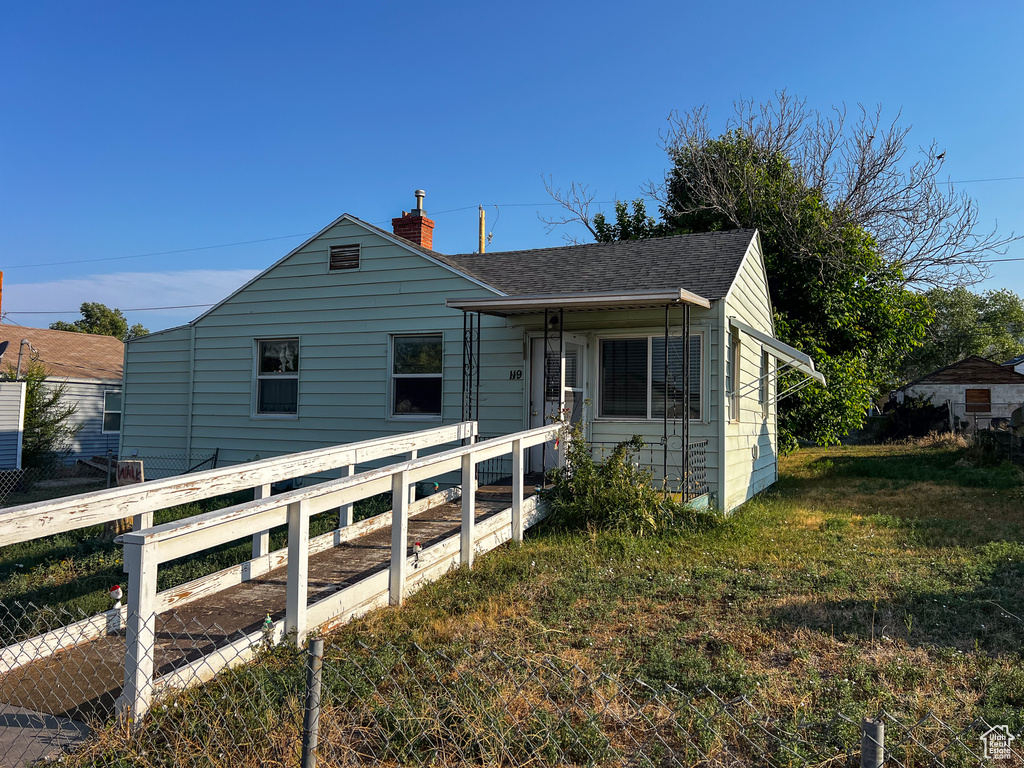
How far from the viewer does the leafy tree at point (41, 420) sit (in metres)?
19.6

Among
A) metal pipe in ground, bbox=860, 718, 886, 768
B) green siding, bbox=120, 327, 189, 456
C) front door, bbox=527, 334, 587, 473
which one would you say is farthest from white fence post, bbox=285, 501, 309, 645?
green siding, bbox=120, 327, 189, 456

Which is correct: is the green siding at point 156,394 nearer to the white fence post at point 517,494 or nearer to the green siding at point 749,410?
the white fence post at point 517,494

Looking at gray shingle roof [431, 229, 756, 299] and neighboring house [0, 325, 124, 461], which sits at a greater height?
gray shingle roof [431, 229, 756, 299]

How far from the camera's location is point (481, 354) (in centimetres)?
1103

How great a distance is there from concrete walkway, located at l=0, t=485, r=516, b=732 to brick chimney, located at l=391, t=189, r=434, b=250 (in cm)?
871

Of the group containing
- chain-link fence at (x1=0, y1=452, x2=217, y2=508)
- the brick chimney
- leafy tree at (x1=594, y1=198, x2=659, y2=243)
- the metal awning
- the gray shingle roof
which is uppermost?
leafy tree at (x1=594, y1=198, x2=659, y2=243)

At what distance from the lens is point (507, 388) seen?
10789 mm

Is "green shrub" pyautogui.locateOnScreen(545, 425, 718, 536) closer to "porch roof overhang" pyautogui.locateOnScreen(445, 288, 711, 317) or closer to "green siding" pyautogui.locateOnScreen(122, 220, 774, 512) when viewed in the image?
"green siding" pyautogui.locateOnScreen(122, 220, 774, 512)

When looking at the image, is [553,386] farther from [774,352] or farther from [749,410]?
[774,352]

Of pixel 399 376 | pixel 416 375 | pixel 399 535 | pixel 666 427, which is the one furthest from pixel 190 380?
pixel 399 535

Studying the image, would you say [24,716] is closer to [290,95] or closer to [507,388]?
[507,388]

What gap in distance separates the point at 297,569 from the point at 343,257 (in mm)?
8496

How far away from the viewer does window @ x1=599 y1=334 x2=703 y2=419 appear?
31.9ft

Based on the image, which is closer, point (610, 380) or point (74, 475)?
point (610, 380)
